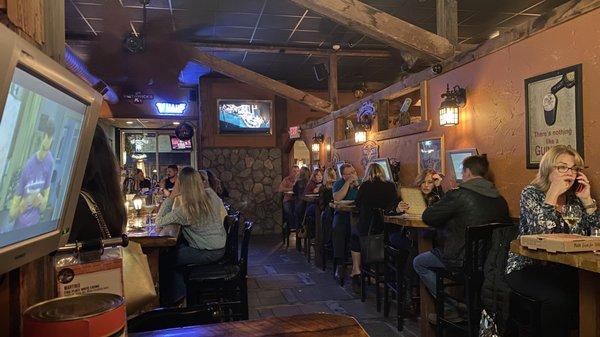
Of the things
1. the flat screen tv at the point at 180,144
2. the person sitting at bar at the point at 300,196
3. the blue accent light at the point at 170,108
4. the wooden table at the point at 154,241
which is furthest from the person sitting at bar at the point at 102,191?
the flat screen tv at the point at 180,144

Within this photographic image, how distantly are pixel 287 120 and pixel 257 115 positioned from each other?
2.86 ft

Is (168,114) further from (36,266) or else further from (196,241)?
(36,266)

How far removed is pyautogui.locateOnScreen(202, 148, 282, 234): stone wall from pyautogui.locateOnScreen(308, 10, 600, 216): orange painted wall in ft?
20.1

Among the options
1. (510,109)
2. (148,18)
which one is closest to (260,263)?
(148,18)

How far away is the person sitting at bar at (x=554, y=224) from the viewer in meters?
2.56

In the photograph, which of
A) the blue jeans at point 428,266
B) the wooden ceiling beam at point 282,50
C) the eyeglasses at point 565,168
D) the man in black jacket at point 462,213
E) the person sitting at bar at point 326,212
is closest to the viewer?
the eyeglasses at point 565,168

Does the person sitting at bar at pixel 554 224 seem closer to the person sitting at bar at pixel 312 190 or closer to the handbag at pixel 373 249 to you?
the handbag at pixel 373 249

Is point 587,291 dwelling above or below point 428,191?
below

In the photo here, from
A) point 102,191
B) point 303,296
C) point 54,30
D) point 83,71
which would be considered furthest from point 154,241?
point 83,71

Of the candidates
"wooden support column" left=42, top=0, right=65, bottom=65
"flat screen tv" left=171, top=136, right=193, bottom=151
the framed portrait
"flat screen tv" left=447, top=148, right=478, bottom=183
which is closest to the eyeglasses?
the framed portrait

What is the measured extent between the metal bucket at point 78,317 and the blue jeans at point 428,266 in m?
3.19

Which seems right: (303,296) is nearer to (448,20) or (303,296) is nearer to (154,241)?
(154,241)

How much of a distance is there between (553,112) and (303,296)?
3209mm

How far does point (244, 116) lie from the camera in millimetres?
10625
